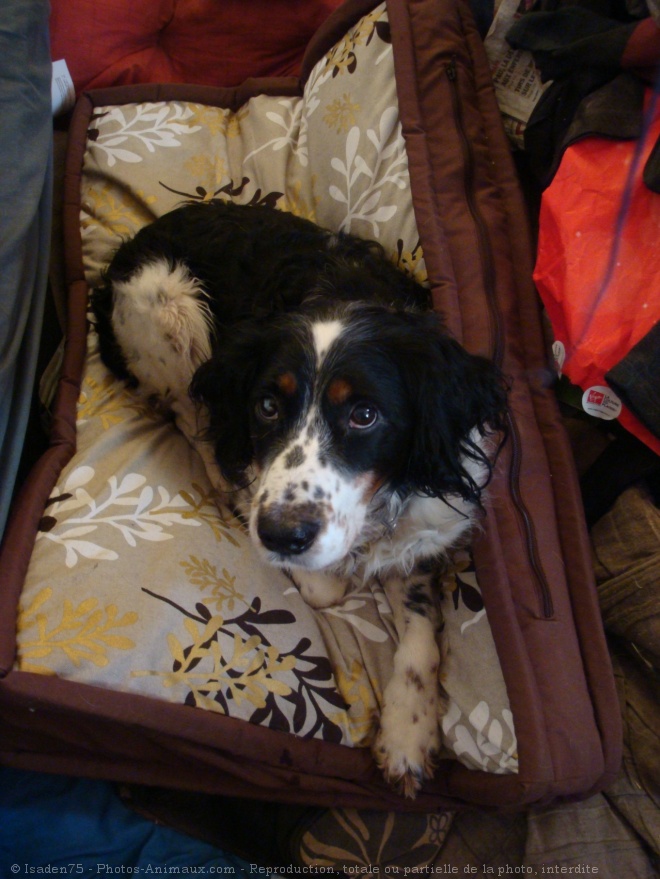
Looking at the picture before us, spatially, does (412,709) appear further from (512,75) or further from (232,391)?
(512,75)

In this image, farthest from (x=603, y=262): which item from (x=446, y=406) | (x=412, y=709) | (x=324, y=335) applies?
(x=412, y=709)

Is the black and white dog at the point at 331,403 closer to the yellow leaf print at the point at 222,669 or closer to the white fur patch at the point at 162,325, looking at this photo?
the white fur patch at the point at 162,325

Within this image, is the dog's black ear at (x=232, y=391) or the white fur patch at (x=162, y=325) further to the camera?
the white fur patch at (x=162, y=325)

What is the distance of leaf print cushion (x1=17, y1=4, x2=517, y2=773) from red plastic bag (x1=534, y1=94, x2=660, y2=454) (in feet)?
1.20

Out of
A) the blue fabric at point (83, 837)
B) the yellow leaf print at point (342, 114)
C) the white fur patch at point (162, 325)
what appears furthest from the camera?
the yellow leaf print at point (342, 114)

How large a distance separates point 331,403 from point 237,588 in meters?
0.52

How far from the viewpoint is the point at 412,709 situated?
1.29 meters

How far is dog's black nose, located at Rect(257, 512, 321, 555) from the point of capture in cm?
104

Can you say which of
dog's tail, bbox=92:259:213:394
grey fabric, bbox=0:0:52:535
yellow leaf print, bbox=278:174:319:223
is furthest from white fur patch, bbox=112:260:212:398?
yellow leaf print, bbox=278:174:319:223

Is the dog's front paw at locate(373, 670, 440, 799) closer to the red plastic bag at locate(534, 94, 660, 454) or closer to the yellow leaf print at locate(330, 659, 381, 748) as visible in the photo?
the yellow leaf print at locate(330, 659, 381, 748)

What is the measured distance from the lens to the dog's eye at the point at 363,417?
1172 millimetres

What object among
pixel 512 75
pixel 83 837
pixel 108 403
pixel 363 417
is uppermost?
pixel 512 75

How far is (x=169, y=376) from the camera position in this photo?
5.86 ft

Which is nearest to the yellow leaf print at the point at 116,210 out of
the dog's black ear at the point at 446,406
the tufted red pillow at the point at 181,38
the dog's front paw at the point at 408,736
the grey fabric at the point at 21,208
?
the grey fabric at the point at 21,208
